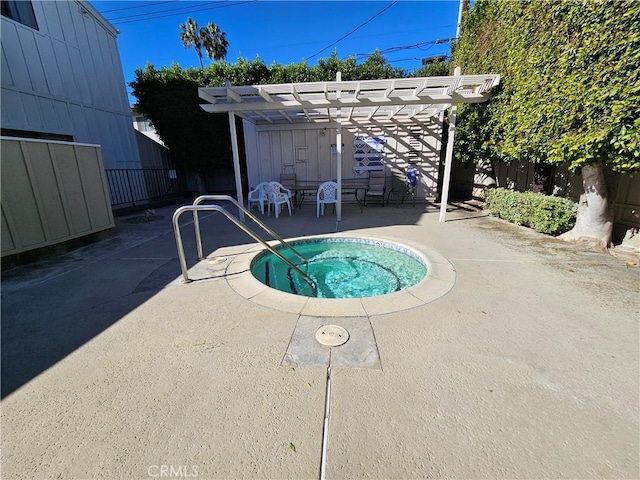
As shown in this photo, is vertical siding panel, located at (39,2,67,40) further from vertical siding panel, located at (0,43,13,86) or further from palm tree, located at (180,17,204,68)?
palm tree, located at (180,17,204,68)

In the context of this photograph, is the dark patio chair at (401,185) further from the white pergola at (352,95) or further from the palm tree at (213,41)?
the palm tree at (213,41)

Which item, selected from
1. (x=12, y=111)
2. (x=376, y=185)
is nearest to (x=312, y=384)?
(x=376, y=185)

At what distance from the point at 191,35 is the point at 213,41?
227 centimetres

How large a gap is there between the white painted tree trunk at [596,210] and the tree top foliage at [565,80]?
0.22 m

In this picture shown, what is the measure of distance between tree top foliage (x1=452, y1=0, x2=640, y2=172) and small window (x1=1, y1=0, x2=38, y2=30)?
36.0 feet

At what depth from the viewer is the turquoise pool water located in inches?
148

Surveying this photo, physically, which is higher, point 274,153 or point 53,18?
point 53,18

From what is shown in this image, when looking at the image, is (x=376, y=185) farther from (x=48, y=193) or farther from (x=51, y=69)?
(x=51, y=69)

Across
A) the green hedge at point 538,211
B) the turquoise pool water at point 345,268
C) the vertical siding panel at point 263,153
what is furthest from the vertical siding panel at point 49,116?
the green hedge at point 538,211

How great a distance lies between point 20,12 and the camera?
6297mm

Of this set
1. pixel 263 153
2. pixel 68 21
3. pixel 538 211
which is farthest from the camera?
pixel 263 153

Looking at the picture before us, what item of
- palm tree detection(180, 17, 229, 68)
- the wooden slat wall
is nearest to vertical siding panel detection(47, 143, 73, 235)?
the wooden slat wall

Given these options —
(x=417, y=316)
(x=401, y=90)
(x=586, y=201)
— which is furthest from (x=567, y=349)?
(x=401, y=90)

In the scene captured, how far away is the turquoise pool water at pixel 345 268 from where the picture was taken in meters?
3.77
